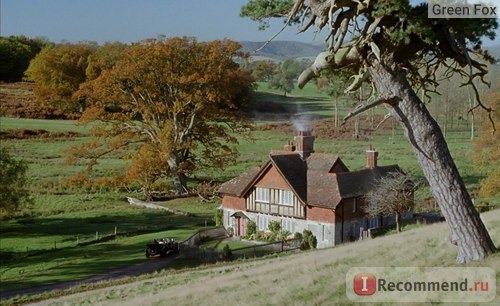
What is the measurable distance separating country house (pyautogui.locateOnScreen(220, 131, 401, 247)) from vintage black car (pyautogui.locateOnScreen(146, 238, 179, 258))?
7322mm

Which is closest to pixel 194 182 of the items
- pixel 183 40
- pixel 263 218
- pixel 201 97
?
pixel 201 97

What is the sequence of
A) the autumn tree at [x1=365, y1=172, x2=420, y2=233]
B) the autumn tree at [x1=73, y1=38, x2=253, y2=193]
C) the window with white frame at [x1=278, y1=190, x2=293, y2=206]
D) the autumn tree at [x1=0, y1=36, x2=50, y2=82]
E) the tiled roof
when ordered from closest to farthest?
the autumn tree at [x1=365, y1=172, x2=420, y2=233], the window with white frame at [x1=278, y1=190, x2=293, y2=206], the tiled roof, the autumn tree at [x1=73, y1=38, x2=253, y2=193], the autumn tree at [x1=0, y1=36, x2=50, y2=82]

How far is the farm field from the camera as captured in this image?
34.9m

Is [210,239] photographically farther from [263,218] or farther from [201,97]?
[201,97]

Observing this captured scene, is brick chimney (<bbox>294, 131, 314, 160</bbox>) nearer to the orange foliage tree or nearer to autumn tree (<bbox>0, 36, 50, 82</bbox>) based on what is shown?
the orange foliage tree

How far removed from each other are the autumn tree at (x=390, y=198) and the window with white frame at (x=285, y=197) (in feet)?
17.0

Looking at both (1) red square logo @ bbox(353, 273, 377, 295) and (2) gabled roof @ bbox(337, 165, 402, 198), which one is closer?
(1) red square logo @ bbox(353, 273, 377, 295)

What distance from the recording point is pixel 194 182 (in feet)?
213

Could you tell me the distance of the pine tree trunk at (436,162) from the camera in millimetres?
13031

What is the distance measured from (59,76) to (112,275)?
88096 mm

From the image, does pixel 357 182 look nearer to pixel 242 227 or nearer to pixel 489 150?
pixel 242 227

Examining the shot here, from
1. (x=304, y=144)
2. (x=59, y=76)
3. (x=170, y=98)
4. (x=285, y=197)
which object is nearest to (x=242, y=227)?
(x=285, y=197)

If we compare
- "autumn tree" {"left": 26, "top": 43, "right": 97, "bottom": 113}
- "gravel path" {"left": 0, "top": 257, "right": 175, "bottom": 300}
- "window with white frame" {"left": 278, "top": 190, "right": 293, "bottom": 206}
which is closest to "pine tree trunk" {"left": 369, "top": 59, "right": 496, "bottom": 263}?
"gravel path" {"left": 0, "top": 257, "right": 175, "bottom": 300}

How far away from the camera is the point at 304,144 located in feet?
144
